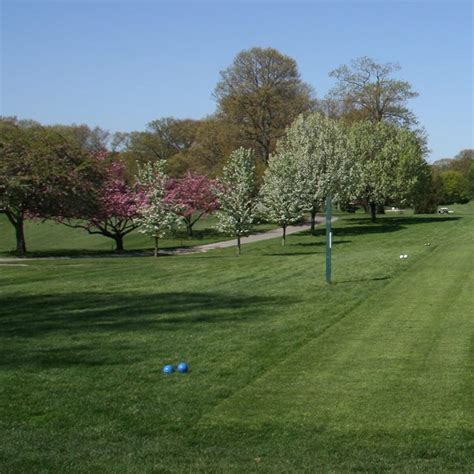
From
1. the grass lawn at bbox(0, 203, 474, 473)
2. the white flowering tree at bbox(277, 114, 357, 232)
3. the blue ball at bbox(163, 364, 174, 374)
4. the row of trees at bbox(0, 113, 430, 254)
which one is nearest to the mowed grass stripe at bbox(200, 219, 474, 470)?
the grass lawn at bbox(0, 203, 474, 473)

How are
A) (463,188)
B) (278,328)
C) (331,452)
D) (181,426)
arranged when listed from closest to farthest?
1. (331,452)
2. (181,426)
3. (278,328)
4. (463,188)

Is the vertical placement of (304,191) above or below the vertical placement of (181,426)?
above

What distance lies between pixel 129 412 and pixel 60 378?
5.71 ft

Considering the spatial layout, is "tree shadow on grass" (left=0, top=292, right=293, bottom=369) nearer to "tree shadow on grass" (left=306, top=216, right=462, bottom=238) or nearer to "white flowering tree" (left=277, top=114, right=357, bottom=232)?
"white flowering tree" (left=277, top=114, right=357, bottom=232)

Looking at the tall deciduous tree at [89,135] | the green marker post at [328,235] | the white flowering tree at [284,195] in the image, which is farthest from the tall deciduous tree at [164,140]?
the green marker post at [328,235]

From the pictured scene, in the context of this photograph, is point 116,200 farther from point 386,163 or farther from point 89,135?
point 89,135

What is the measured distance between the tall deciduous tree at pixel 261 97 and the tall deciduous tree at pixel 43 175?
20.8 metres

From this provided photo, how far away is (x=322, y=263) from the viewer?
2398 centimetres

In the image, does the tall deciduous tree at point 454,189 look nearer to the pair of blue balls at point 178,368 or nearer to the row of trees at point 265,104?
the row of trees at point 265,104

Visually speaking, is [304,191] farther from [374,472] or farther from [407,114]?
[374,472]

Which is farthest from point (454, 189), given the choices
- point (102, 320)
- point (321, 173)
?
point (102, 320)

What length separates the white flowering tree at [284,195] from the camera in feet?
122

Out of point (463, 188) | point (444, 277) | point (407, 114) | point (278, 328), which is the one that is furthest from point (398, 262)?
point (463, 188)

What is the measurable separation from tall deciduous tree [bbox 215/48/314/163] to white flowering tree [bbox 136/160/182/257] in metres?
19.5
